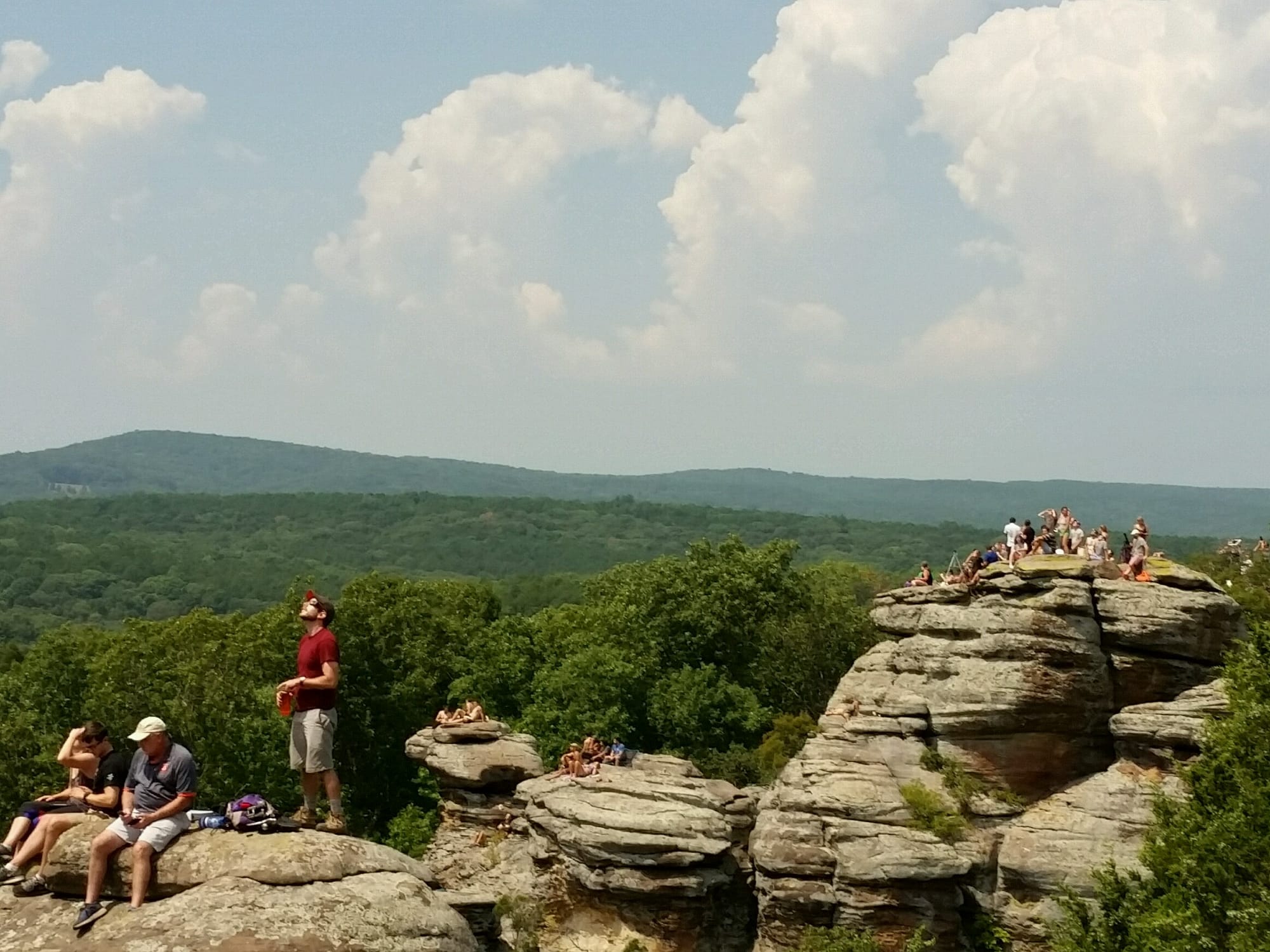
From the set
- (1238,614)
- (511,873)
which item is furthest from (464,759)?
(1238,614)

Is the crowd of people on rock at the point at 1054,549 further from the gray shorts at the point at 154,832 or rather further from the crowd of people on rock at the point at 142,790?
the gray shorts at the point at 154,832

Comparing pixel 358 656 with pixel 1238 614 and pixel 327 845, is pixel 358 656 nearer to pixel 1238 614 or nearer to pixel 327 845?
pixel 1238 614

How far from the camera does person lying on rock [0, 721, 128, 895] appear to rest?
44.8 ft

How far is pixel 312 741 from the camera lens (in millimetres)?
14984

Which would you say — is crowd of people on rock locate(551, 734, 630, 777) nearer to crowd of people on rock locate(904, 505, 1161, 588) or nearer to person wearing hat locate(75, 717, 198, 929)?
crowd of people on rock locate(904, 505, 1161, 588)

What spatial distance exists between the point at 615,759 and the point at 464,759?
4.71 meters

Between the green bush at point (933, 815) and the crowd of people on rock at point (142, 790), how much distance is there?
63.3 feet

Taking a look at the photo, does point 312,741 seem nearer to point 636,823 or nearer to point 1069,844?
point 636,823

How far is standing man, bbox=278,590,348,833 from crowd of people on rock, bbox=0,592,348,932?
0.01m

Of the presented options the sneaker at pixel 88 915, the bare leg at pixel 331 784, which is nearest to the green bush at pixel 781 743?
the bare leg at pixel 331 784

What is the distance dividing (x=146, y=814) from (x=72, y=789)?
1778 millimetres

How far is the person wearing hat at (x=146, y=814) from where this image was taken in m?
12.8

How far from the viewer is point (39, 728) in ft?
176

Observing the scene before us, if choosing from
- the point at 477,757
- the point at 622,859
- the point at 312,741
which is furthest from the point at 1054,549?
the point at 312,741
